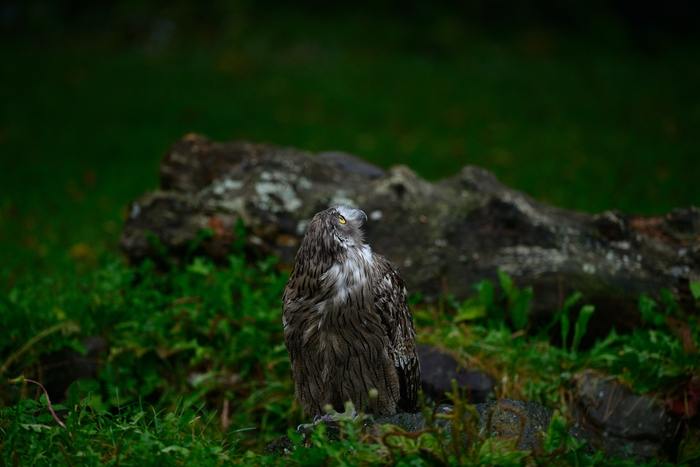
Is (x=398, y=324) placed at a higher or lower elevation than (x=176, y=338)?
higher

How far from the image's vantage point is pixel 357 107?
10.9 m

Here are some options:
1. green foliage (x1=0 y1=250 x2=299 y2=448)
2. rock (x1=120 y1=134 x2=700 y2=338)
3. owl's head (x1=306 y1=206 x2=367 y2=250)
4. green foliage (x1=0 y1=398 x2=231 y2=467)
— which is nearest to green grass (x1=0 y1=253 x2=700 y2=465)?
green foliage (x1=0 y1=250 x2=299 y2=448)

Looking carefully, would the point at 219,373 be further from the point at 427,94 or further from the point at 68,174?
the point at 427,94

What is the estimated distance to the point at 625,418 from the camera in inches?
147

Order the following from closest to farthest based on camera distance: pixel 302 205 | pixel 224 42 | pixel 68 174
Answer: pixel 302 205, pixel 68 174, pixel 224 42

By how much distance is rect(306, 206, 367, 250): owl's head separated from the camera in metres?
2.97

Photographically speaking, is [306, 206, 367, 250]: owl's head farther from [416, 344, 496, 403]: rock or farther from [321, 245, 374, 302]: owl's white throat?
[416, 344, 496, 403]: rock

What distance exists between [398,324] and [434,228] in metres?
1.84

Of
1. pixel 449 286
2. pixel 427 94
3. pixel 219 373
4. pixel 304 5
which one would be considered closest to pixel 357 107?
pixel 427 94

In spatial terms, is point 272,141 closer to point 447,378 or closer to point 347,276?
point 447,378

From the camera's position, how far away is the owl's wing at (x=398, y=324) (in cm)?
307

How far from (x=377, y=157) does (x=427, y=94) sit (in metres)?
3.18

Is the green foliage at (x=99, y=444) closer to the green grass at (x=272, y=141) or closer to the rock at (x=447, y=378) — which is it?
the green grass at (x=272, y=141)

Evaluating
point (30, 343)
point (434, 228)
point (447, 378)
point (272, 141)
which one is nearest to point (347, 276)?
point (447, 378)
